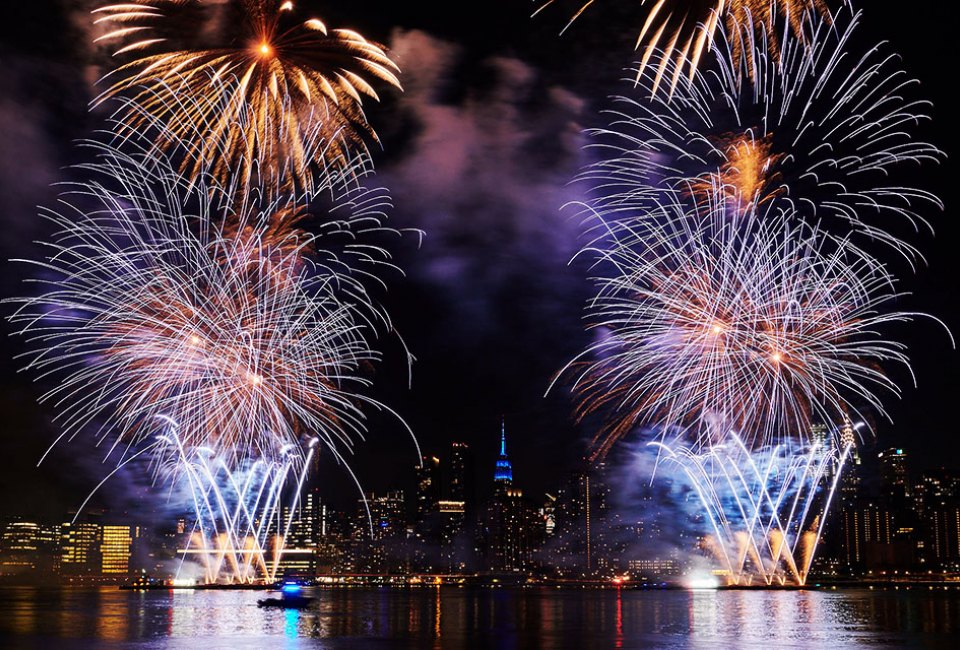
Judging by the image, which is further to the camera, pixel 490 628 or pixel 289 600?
→ pixel 289 600

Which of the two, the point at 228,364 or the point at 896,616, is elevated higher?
the point at 228,364

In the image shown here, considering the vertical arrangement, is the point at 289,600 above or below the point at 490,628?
below

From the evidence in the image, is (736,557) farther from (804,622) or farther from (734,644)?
(734,644)

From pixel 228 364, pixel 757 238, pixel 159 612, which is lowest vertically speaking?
pixel 159 612

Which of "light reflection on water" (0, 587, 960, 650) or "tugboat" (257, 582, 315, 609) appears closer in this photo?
"light reflection on water" (0, 587, 960, 650)

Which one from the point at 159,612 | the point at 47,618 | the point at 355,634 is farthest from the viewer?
the point at 159,612

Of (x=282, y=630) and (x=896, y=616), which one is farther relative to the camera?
(x=896, y=616)

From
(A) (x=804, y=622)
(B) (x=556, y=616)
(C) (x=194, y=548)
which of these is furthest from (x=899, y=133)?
(C) (x=194, y=548)

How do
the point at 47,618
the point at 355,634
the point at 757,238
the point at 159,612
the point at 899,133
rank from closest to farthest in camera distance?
the point at 899,133 < the point at 757,238 < the point at 355,634 < the point at 47,618 < the point at 159,612

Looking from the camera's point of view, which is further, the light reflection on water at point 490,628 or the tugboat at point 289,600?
the tugboat at point 289,600
